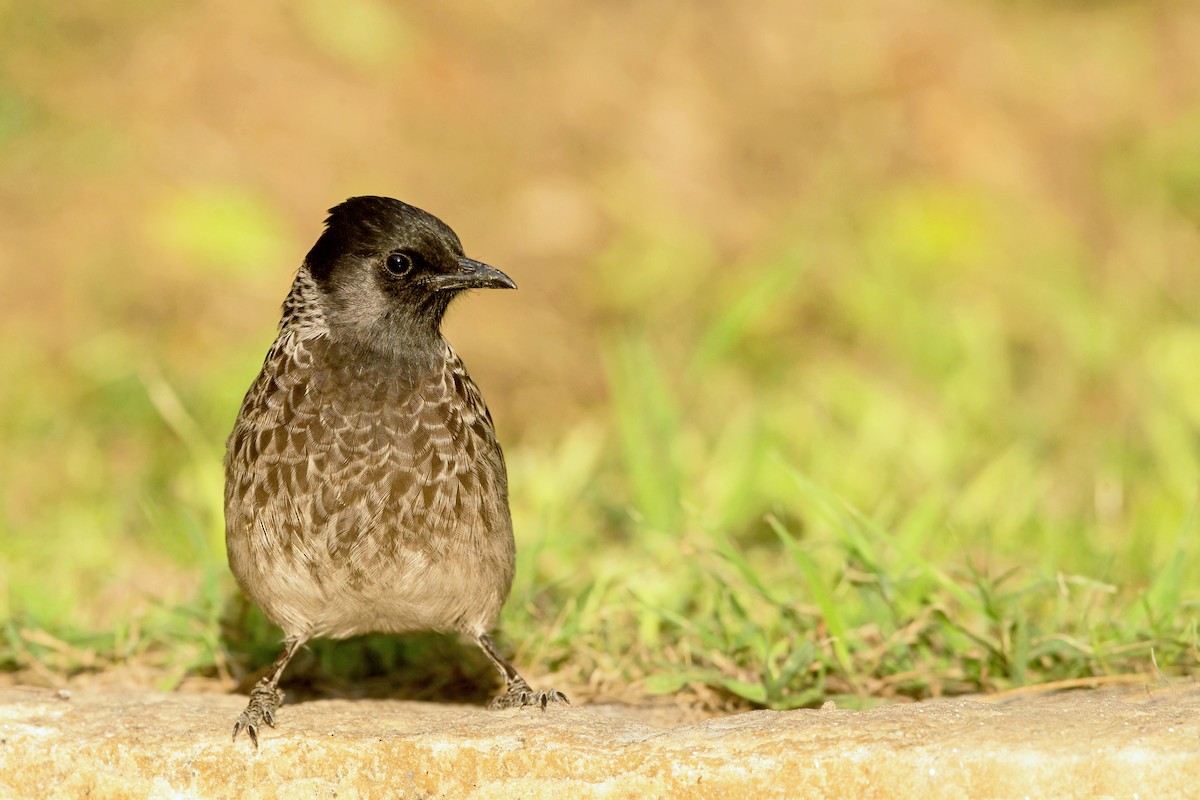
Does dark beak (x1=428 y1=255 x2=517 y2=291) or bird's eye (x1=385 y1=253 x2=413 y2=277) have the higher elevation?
bird's eye (x1=385 y1=253 x2=413 y2=277)

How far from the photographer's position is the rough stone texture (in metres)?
3.00

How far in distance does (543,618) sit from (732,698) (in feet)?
2.77

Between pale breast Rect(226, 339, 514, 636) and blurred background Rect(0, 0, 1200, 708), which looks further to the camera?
blurred background Rect(0, 0, 1200, 708)

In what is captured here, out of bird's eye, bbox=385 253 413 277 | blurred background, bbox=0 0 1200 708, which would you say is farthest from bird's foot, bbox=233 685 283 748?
bird's eye, bbox=385 253 413 277

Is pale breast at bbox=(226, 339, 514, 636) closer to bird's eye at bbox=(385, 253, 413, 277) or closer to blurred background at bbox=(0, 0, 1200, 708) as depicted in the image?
bird's eye at bbox=(385, 253, 413, 277)

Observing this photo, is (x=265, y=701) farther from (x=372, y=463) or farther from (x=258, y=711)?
(x=372, y=463)

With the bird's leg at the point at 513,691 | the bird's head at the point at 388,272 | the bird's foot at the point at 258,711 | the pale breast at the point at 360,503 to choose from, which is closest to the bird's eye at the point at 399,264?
the bird's head at the point at 388,272

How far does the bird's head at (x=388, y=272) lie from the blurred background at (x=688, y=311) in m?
1.02

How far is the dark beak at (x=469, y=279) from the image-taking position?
4.25 m

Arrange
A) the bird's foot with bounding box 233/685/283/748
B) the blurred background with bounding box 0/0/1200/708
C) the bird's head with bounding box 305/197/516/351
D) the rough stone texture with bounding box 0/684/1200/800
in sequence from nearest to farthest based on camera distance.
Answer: the rough stone texture with bounding box 0/684/1200/800 → the bird's foot with bounding box 233/685/283/748 → the bird's head with bounding box 305/197/516/351 → the blurred background with bounding box 0/0/1200/708

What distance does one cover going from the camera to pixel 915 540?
500 centimetres

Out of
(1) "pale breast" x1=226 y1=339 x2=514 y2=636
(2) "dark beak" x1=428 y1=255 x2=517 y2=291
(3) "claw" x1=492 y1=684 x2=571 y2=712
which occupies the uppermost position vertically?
(2) "dark beak" x1=428 y1=255 x2=517 y2=291

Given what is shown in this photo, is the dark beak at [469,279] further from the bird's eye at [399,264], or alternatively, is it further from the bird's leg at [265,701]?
the bird's leg at [265,701]

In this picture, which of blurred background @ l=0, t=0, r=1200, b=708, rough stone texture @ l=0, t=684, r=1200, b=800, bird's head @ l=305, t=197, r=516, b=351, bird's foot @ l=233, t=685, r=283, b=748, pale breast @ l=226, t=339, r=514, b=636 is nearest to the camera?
rough stone texture @ l=0, t=684, r=1200, b=800
